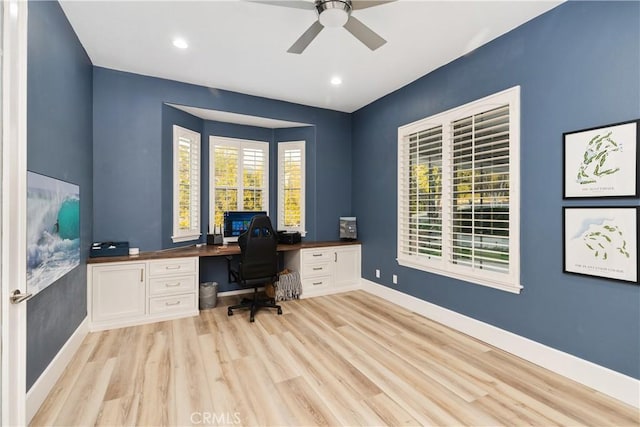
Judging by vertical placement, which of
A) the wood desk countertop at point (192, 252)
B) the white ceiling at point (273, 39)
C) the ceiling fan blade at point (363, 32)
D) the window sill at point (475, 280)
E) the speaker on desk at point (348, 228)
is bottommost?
the window sill at point (475, 280)

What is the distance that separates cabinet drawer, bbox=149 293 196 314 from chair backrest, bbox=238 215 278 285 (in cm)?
72

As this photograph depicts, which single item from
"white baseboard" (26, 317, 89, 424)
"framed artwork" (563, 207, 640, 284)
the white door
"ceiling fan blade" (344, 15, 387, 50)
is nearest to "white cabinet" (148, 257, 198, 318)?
"white baseboard" (26, 317, 89, 424)

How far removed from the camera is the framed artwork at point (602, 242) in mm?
1967

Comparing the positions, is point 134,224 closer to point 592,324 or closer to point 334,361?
point 334,361

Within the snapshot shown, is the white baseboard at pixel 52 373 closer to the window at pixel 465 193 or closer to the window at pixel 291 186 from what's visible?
the window at pixel 291 186

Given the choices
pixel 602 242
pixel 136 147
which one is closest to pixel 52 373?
pixel 136 147

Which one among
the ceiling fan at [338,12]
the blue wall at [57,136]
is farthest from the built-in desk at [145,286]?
the ceiling fan at [338,12]

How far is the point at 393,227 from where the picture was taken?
13.6 ft

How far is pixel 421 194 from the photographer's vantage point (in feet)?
12.1

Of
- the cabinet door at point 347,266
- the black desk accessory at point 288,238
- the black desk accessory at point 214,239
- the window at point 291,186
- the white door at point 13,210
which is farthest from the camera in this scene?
the window at point 291,186

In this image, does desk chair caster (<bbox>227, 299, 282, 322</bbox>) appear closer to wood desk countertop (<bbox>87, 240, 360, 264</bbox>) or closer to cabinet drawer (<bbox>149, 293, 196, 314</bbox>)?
cabinet drawer (<bbox>149, 293, 196, 314</bbox>)

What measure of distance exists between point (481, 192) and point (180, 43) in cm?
337

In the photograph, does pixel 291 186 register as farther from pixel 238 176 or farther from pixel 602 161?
pixel 602 161

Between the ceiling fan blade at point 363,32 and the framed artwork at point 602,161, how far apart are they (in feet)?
5.47
